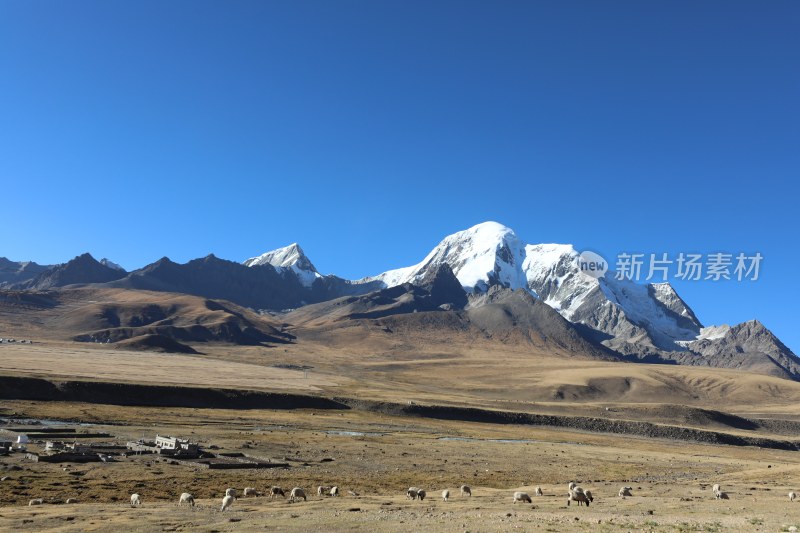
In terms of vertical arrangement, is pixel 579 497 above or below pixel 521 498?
above

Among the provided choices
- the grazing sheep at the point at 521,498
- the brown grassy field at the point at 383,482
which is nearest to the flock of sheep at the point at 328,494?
the grazing sheep at the point at 521,498

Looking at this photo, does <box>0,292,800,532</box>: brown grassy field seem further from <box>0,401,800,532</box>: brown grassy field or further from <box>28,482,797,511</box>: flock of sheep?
<box>28,482,797,511</box>: flock of sheep

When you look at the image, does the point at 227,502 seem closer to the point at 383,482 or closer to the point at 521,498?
the point at 521,498

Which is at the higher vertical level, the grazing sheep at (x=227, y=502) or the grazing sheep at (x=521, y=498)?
the grazing sheep at (x=521, y=498)

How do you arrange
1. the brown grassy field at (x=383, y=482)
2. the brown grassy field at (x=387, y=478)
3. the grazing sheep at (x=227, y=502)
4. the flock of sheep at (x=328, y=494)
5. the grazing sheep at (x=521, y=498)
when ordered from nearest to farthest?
the brown grassy field at (x=383, y=482) < the brown grassy field at (x=387, y=478) < the grazing sheep at (x=227, y=502) < the flock of sheep at (x=328, y=494) < the grazing sheep at (x=521, y=498)

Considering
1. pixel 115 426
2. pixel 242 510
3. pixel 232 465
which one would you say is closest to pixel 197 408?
pixel 115 426

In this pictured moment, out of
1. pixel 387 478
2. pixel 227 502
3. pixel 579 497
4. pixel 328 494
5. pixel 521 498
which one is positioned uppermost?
pixel 579 497

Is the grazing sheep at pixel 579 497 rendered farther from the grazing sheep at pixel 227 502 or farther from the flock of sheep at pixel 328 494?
the grazing sheep at pixel 227 502

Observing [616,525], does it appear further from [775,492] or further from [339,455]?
[339,455]

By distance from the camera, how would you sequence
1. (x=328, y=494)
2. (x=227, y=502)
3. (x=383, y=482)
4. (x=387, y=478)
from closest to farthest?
(x=227, y=502) < (x=328, y=494) < (x=383, y=482) < (x=387, y=478)

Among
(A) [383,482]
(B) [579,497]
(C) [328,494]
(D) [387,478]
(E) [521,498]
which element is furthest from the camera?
(D) [387,478]

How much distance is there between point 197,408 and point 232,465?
66908 mm

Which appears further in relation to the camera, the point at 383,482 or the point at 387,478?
the point at 387,478

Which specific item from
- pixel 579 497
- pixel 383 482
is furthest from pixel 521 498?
pixel 383 482
